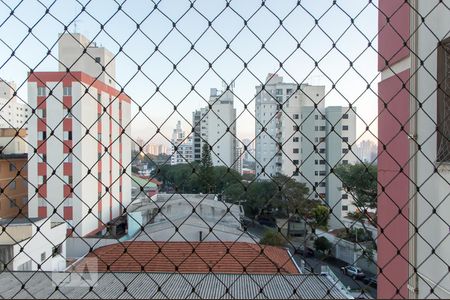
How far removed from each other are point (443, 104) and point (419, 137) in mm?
120

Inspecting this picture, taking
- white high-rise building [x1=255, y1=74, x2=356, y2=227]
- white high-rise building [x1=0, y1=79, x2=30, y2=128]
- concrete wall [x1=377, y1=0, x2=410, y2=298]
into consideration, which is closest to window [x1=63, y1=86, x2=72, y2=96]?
white high-rise building [x1=255, y1=74, x2=356, y2=227]

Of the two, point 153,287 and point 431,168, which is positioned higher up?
point 431,168

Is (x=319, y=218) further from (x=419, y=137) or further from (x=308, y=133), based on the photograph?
(x=308, y=133)

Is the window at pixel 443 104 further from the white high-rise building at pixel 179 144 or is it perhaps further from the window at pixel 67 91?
the window at pixel 67 91

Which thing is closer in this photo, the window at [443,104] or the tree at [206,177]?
the window at [443,104]

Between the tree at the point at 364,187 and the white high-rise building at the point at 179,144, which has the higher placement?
the white high-rise building at the point at 179,144

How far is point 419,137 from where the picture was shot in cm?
121

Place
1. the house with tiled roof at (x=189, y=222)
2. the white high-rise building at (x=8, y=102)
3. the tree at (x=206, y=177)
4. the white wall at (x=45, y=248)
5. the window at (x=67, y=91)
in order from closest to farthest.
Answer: the white high-rise building at (x=8, y=102)
the tree at (x=206, y=177)
the white wall at (x=45, y=248)
the house with tiled roof at (x=189, y=222)
the window at (x=67, y=91)

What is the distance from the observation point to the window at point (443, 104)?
1.12 metres

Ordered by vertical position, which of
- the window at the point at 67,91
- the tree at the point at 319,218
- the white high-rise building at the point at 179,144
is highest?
the window at the point at 67,91

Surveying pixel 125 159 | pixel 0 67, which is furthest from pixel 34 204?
pixel 0 67

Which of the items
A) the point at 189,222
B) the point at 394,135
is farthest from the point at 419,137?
the point at 189,222

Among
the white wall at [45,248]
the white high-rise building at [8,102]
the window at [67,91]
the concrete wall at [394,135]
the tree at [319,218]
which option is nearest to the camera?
the white high-rise building at [8,102]

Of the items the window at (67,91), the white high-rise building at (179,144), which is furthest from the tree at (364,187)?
the window at (67,91)
